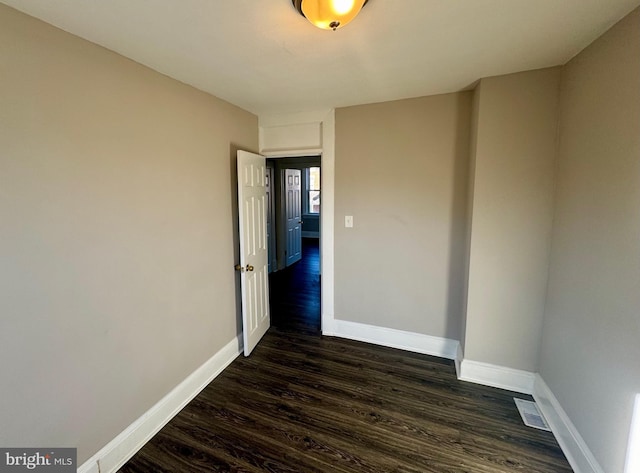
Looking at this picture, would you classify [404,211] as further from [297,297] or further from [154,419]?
[154,419]

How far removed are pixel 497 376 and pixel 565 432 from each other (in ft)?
1.80

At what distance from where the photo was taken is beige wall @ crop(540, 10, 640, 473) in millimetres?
1281

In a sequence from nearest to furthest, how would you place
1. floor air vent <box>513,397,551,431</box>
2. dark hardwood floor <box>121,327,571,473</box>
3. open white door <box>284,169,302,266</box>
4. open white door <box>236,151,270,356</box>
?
dark hardwood floor <box>121,327,571,473</box>, floor air vent <box>513,397,551,431</box>, open white door <box>236,151,270,356</box>, open white door <box>284,169,302,266</box>

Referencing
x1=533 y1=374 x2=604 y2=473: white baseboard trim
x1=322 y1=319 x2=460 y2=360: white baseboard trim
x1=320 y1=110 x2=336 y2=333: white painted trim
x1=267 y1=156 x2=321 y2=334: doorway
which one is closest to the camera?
x1=533 y1=374 x2=604 y2=473: white baseboard trim

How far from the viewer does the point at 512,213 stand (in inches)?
81.0

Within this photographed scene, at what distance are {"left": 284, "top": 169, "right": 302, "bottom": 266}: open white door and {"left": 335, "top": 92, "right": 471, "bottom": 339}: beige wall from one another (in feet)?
9.40

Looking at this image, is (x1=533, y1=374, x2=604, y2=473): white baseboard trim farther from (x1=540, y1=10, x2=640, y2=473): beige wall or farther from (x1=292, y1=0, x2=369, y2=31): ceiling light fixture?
(x1=292, y1=0, x2=369, y2=31): ceiling light fixture

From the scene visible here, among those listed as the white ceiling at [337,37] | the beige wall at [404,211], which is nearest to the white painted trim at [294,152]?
the beige wall at [404,211]

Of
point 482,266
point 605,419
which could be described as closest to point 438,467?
point 605,419

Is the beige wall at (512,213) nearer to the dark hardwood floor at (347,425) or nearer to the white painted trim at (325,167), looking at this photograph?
the dark hardwood floor at (347,425)

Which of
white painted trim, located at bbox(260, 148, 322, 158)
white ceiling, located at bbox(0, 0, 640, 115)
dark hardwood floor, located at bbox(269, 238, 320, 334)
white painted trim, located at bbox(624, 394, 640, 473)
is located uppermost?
white ceiling, located at bbox(0, 0, 640, 115)

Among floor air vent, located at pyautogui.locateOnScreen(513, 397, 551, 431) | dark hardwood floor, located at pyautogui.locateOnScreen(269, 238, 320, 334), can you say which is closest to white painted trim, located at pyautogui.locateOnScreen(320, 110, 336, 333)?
dark hardwood floor, located at pyautogui.locateOnScreen(269, 238, 320, 334)

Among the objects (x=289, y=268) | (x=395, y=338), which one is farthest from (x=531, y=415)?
(x=289, y=268)

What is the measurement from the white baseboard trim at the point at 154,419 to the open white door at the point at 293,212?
10.8 feet
